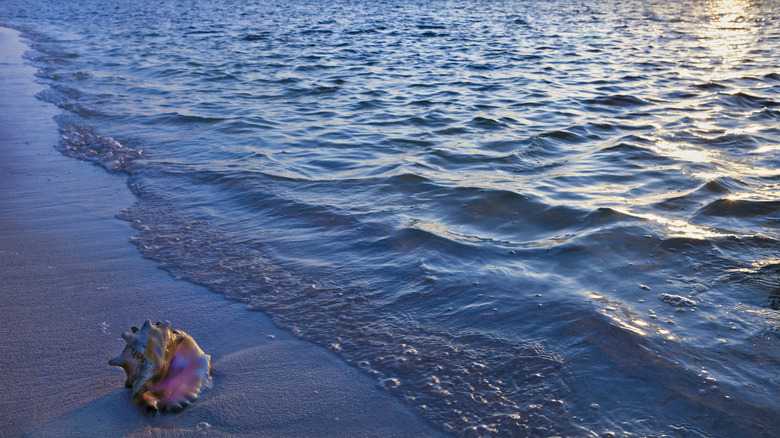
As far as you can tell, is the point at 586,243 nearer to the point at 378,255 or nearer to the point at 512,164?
the point at 378,255

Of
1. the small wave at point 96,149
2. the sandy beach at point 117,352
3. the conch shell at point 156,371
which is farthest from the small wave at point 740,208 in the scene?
the small wave at point 96,149

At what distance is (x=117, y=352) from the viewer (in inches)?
117

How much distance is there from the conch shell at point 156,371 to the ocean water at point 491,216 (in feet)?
2.49

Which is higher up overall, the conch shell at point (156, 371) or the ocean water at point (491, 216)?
the conch shell at point (156, 371)

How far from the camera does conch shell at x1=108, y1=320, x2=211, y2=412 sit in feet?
8.38

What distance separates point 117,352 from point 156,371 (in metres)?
0.54

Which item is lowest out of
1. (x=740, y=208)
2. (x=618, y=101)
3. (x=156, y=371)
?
(x=618, y=101)

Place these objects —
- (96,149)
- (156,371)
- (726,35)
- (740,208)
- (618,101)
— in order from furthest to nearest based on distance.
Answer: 1. (726,35)
2. (618,101)
3. (96,149)
4. (740,208)
5. (156,371)

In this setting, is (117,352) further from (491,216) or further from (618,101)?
(618,101)

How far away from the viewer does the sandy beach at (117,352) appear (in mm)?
2521

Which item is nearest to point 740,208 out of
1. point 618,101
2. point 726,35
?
point 618,101

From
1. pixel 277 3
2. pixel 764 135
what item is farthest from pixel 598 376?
pixel 277 3

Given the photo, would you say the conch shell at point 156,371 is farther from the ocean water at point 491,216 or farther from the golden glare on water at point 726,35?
the golden glare on water at point 726,35

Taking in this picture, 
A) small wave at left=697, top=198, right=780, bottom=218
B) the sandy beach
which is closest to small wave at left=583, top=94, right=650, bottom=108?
small wave at left=697, top=198, right=780, bottom=218
